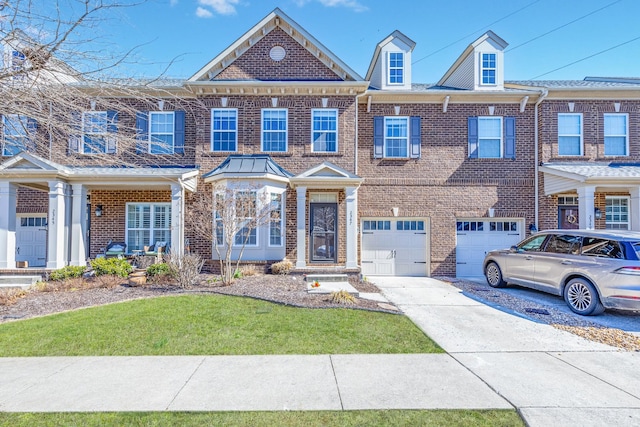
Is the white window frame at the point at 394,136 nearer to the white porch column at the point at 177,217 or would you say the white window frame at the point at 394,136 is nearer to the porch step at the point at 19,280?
the white porch column at the point at 177,217

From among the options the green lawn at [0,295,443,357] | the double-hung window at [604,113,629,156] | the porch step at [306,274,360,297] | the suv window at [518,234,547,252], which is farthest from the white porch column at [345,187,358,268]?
the double-hung window at [604,113,629,156]

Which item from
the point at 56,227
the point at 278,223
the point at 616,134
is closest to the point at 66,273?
the point at 56,227

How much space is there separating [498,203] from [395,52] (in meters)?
7.10

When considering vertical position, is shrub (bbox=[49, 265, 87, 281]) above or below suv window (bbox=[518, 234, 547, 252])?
below

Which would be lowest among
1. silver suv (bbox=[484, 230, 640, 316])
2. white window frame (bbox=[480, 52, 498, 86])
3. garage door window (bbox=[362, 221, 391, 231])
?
silver suv (bbox=[484, 230, 640, 316])

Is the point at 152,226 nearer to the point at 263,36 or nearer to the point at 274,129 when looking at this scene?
the point at 274,129

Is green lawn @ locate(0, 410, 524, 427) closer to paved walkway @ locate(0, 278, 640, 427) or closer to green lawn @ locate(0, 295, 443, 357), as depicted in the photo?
paved walkway @ locate(0, 278, 640, 427)

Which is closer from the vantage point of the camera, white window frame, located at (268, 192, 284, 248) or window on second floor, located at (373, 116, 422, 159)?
white window frame, located at (268, 192, 284, 248)

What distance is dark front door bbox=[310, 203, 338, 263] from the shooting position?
39.9ft

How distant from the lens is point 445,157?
12867 millimetres

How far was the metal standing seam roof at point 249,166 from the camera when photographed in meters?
11.3

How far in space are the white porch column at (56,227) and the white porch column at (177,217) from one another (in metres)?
3.66

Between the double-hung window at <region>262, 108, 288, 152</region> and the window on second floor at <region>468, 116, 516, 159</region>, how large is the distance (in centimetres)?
710

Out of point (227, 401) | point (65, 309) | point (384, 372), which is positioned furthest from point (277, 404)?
point (65, 309)
